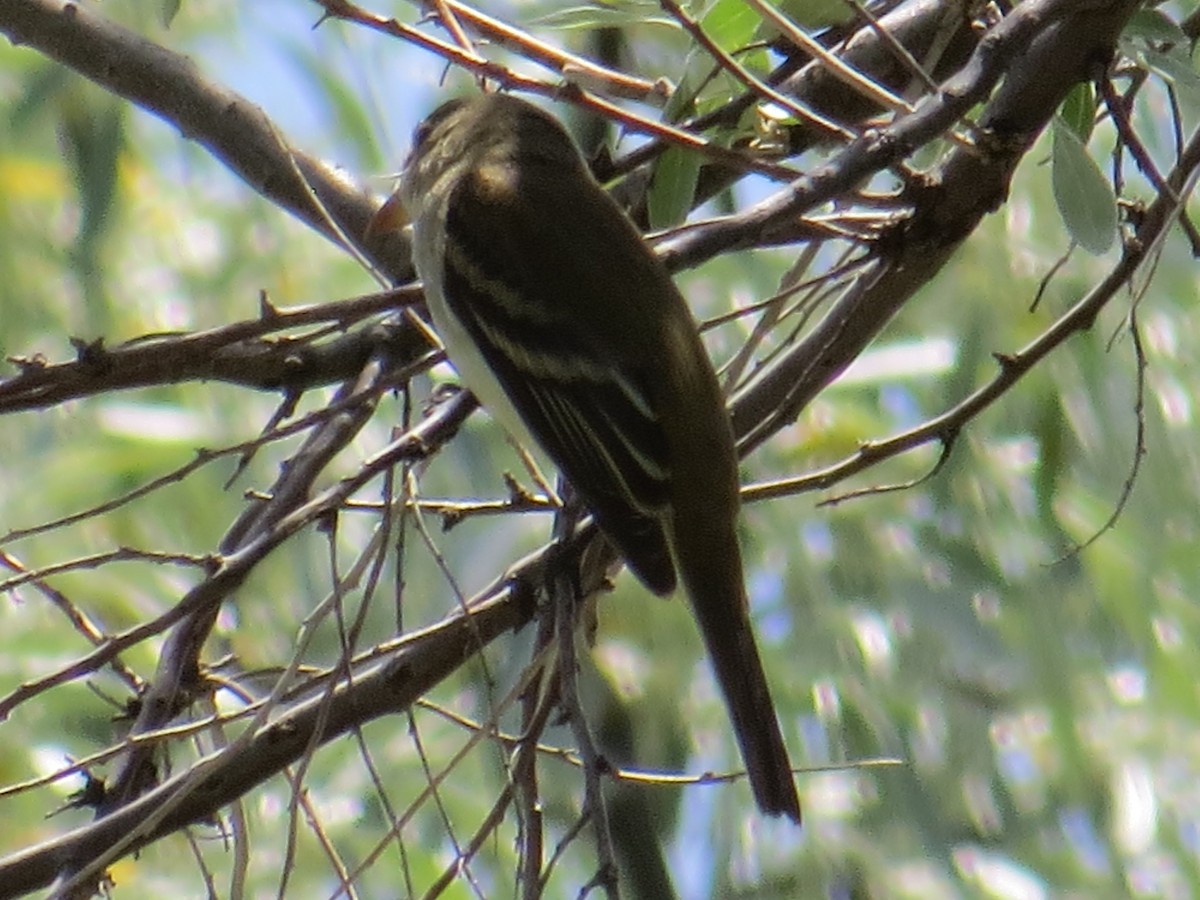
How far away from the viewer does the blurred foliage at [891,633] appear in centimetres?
389

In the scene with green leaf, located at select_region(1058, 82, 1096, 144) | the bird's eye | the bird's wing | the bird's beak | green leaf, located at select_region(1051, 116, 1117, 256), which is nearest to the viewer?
green leaf, located at select_region(1051, 116, 1117, 256)

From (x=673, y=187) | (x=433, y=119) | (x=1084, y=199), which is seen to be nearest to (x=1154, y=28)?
(x=1084, y=199)

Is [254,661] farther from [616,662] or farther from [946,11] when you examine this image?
[946,11]

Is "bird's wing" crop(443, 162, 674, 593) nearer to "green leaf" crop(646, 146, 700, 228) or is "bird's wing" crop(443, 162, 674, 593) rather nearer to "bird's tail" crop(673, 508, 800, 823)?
"bird's tail" crop(673, 508, 800, 823)

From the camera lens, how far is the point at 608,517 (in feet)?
8.72

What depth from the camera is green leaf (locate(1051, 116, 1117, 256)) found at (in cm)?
235

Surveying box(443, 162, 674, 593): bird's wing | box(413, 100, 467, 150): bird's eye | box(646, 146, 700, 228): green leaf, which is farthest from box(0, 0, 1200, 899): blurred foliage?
box(646, 146, 700, 228): green leaf

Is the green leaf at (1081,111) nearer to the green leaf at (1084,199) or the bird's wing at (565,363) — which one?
the green leaf at (1084,199)

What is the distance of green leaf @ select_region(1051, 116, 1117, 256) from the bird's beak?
1367 mm

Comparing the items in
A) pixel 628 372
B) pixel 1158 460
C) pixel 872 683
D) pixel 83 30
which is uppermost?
pixel 83 30

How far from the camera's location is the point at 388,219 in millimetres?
3346

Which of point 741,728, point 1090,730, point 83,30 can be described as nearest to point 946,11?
point 741,728

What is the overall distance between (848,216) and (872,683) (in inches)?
61.7

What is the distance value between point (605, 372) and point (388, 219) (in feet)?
2.18
